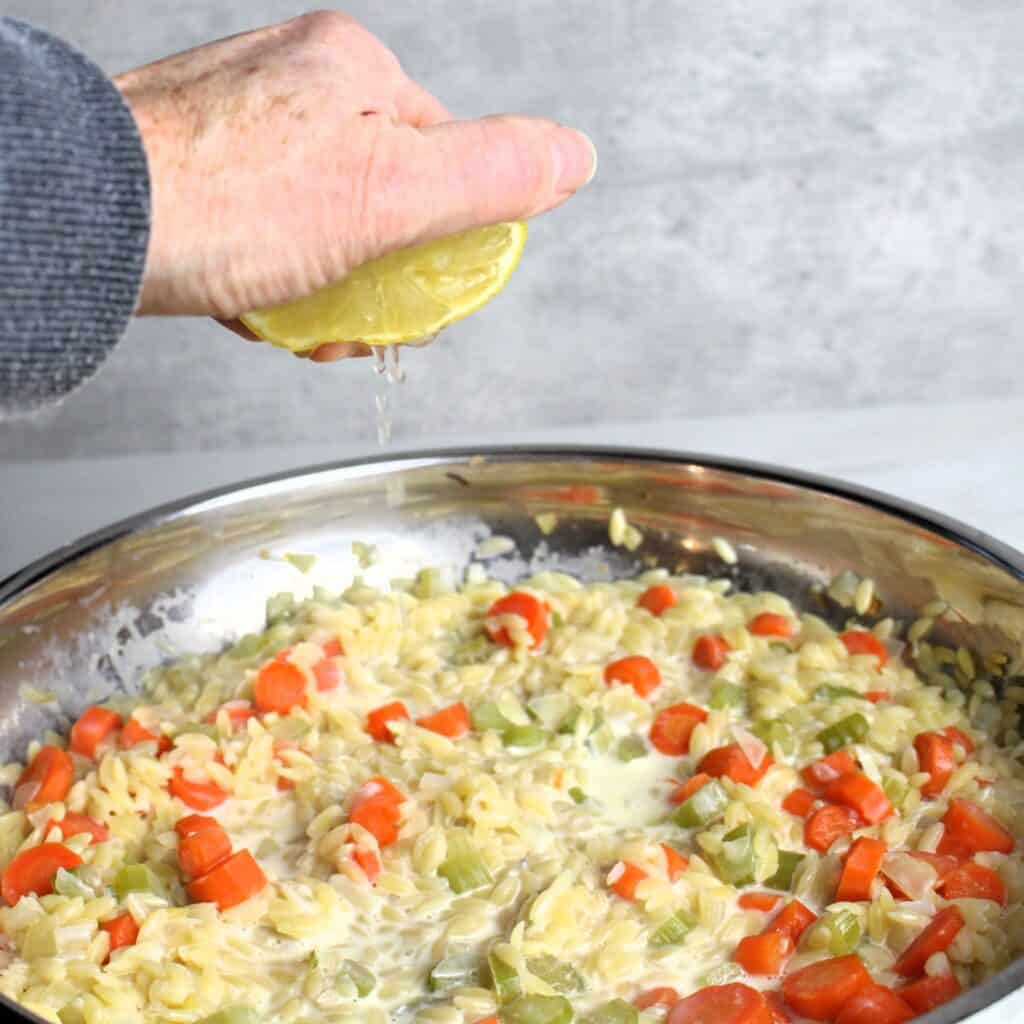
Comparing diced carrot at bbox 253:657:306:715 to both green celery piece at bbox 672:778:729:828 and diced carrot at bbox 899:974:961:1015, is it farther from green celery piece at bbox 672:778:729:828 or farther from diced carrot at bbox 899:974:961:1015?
diced carrot at bbox 899:974:961:1015

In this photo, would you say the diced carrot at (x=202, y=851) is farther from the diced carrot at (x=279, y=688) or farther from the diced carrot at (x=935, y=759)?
the diced carrot at (x=935, y=759)

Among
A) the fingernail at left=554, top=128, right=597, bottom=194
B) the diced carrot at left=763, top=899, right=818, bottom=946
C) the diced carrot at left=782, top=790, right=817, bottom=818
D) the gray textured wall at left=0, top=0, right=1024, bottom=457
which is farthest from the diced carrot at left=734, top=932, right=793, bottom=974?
the gray textured wall at left=0, top=0, right=1024, bottom=457

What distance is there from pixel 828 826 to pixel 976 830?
0.47ft

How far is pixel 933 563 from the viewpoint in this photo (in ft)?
5.81

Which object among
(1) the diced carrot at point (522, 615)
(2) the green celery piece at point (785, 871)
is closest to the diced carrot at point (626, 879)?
(2) the green celery piece at point (785, 871)

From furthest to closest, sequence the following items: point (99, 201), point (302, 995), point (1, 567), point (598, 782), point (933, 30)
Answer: point (933, 30) → point (1, 567) → point (598, 782) → point (302, 995) → point (99, 201)

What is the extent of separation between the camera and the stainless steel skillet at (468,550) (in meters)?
1.71

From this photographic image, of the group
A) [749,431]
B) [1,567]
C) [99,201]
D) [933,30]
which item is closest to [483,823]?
[99,201]

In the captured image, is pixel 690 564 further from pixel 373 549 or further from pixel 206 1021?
pixel 206 1021

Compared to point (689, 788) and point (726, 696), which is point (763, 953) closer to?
point (689, 788)

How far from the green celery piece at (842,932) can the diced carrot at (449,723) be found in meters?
0.51

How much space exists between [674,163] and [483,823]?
4.41ft

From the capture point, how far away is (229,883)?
141cm

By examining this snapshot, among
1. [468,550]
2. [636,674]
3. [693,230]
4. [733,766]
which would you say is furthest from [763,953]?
[693,230]
